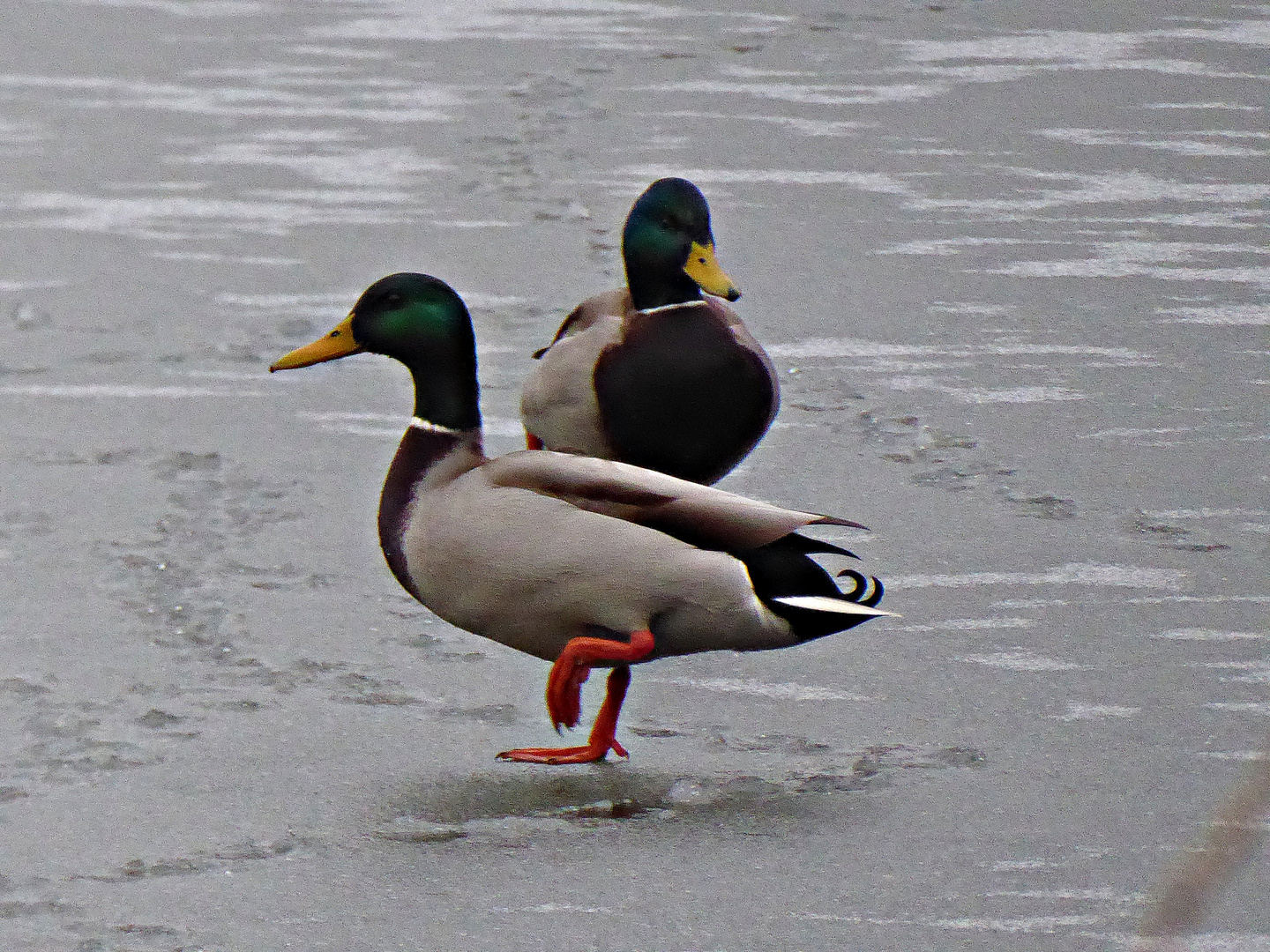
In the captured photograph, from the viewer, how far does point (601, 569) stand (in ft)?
12.5

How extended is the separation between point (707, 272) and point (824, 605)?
1.74 meters

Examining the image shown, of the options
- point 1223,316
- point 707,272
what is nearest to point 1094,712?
point 707,272

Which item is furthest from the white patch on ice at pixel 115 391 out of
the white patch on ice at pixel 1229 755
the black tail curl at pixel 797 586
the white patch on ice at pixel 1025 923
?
the white patch on ice at pixel 1025 923

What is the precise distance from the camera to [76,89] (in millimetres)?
10750

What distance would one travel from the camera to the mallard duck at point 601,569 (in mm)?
3814

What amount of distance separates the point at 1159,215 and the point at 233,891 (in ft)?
18.2

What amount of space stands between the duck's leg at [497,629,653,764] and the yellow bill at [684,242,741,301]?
1.52 m

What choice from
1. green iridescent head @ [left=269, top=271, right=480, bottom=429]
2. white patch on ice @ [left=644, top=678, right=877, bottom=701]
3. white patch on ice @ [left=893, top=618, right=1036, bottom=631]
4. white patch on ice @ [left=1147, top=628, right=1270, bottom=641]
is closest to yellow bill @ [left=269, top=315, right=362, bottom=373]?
green iridescent head @ [left=269, top=271, right=480, bottom=429]

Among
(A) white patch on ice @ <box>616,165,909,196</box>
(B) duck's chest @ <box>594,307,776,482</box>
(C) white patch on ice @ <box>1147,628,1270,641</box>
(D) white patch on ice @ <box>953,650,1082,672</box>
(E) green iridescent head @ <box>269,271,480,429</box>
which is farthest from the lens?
(A) white patch on ice @ <box>616,165,909,196</box>

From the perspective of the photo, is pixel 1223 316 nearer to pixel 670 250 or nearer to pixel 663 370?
pixel 670 250

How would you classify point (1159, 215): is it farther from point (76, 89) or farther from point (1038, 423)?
point (76, 89)

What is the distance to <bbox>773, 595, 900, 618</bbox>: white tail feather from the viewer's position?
3.80 m

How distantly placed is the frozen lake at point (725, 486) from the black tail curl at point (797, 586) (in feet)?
0.80

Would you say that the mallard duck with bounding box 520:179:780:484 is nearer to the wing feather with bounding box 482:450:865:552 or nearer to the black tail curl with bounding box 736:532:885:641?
the wing feather with bounding box 482:450:865:552
